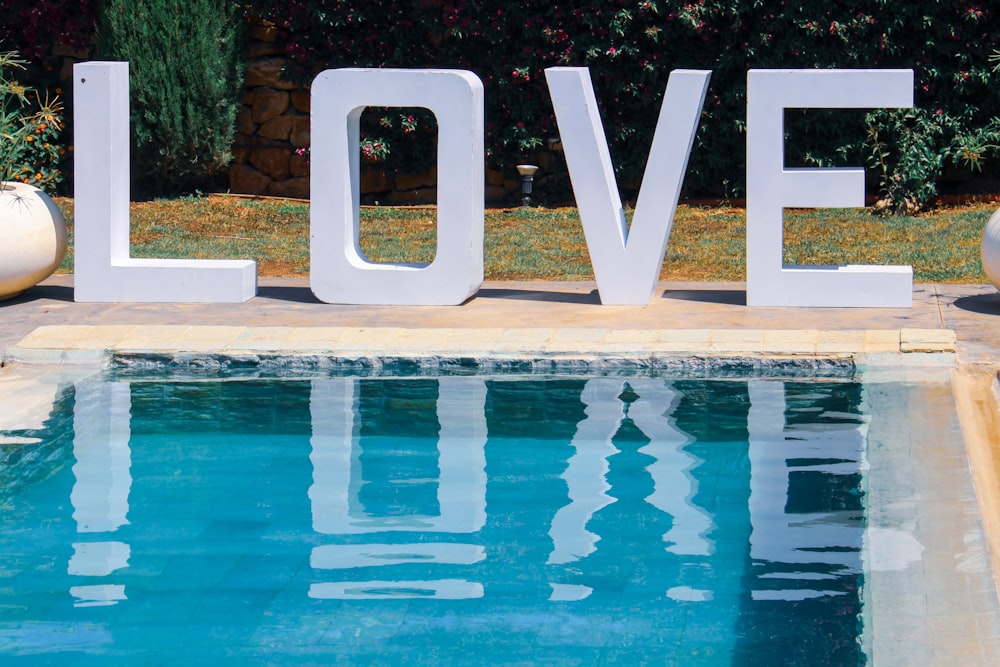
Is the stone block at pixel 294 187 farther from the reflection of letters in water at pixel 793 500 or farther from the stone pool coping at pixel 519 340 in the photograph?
the reflection of letters in water at pixel 793 500

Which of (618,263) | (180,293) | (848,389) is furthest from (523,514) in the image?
(180,293)

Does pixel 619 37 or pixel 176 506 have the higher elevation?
pixel 619 37

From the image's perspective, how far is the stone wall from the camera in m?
14.7

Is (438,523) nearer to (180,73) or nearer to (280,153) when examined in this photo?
(180,73)

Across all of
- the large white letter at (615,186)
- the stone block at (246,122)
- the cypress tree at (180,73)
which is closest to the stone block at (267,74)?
the stone block at (246,122)

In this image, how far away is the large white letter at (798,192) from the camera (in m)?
8.30

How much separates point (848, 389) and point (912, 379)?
0.32 metres

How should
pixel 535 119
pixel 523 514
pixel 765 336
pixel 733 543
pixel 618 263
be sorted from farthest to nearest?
pixel 535 119, pixel 618 263, pixel 765 336, pixel 523 514, pixel 733 543

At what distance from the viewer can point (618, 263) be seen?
862 centimetres

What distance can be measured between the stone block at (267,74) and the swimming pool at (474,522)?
8.25m

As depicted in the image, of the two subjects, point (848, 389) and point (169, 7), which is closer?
point (848, 389)

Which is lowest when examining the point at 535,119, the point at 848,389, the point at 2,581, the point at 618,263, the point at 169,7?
the point at 2,581

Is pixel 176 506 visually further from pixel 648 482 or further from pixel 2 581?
pixel 648 482

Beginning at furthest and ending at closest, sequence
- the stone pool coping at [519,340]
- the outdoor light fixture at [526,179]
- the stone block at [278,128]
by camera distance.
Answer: the stone block at [278,128] → the outdoor light fixture at [526,179] → the stone pool coping at [519,340]
